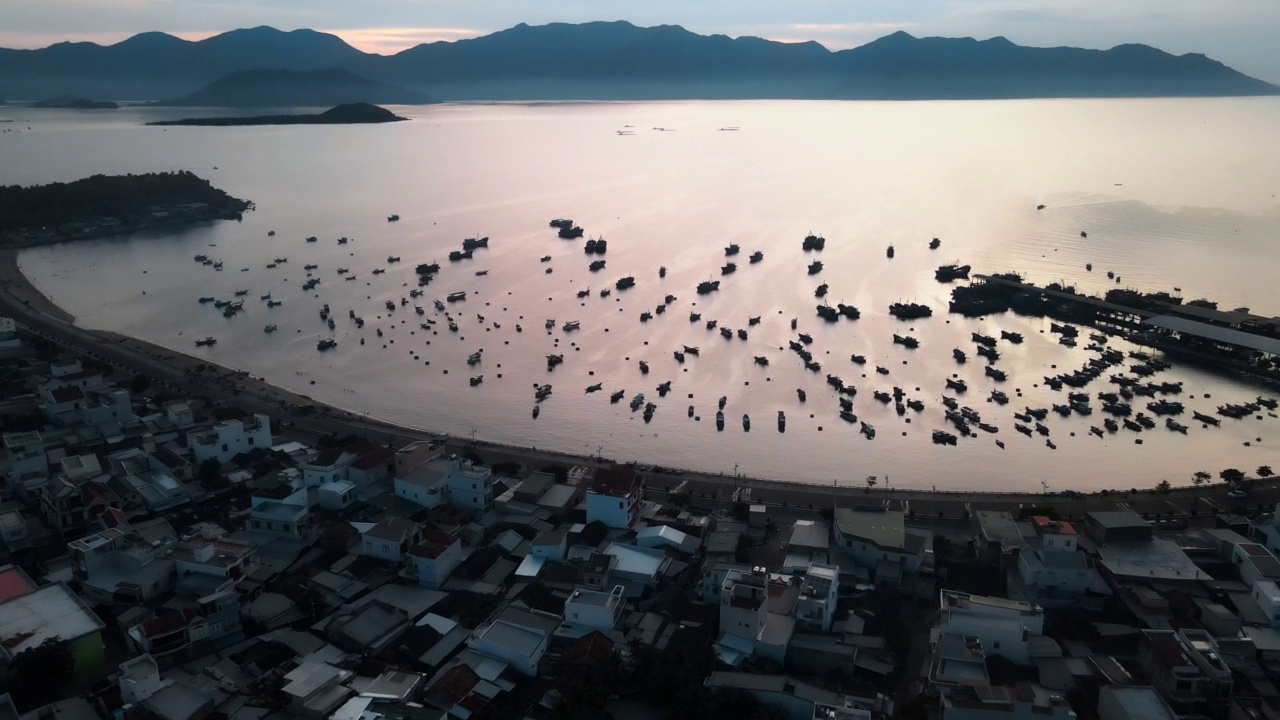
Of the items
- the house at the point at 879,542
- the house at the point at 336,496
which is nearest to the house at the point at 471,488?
the house at the point at 336,496

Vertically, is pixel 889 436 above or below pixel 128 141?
below

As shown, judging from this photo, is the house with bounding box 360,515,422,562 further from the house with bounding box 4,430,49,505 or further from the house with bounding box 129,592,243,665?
the house with bounding box 4,430,49,505

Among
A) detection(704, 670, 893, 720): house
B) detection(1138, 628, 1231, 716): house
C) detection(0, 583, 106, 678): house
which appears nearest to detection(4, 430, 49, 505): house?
detection(0, 583, 106, 678): house

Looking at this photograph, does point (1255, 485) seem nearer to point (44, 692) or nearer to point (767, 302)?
point (767, 302)

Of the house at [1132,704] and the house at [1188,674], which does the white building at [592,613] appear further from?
the house at [1188,674]

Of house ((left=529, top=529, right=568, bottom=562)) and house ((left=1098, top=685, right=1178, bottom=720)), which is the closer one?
house ((left=1098, top=685, right=1178, bottom=720))

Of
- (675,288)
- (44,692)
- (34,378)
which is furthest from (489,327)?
(44,692)
